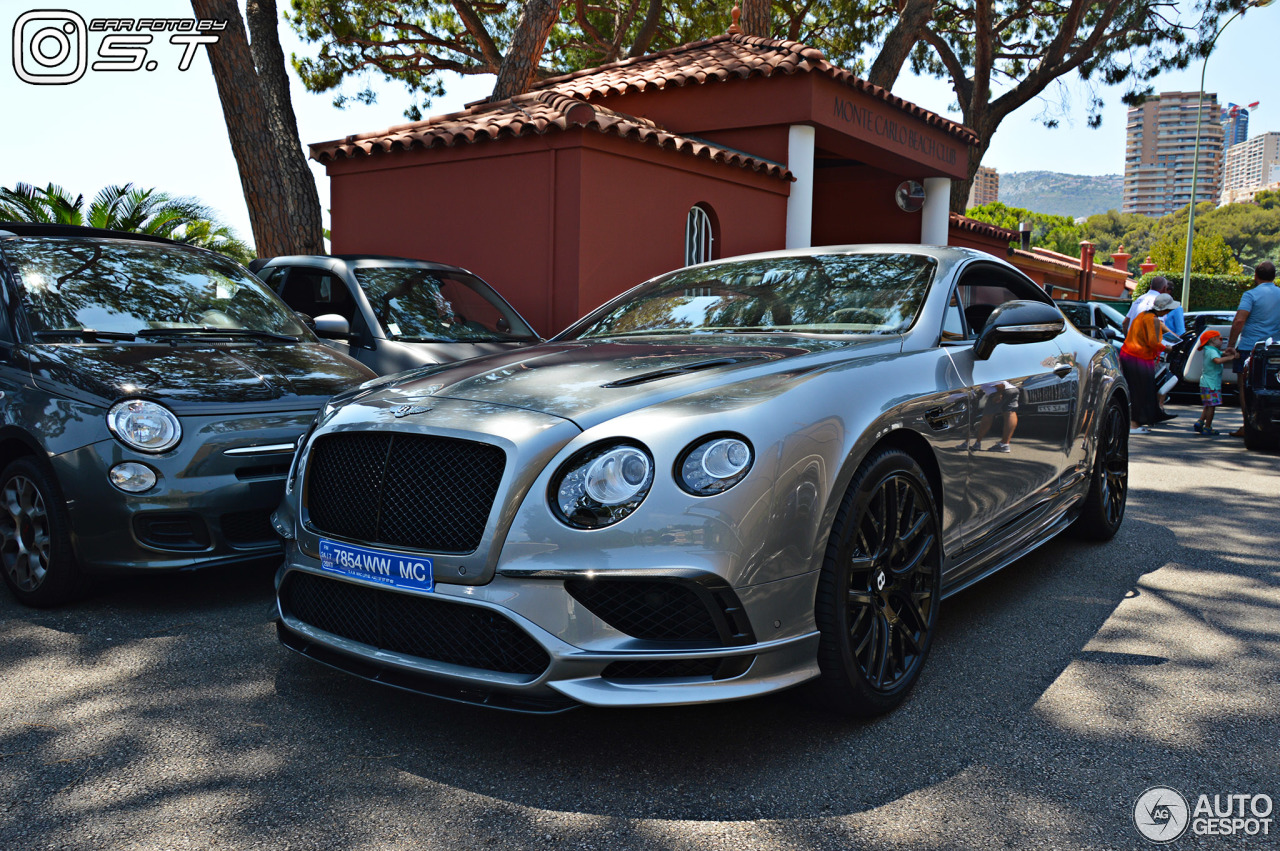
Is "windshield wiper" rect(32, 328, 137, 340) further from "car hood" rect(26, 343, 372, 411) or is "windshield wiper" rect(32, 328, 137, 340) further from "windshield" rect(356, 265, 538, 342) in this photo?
"windshield" rect(356, 265, 538, 342)

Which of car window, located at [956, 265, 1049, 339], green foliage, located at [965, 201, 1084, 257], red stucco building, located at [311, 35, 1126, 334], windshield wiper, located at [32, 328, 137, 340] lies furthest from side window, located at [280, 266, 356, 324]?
green foliage, located at [965, 201, 1084, 257]

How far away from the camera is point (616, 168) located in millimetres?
9820

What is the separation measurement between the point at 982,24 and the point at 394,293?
15.8m

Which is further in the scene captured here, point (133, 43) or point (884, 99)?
point (884, 99)

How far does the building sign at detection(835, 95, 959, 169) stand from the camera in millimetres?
12922

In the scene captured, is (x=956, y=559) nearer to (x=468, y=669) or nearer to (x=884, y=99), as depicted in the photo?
(x=468, y=669)

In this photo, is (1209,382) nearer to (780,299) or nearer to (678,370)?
(780,299)

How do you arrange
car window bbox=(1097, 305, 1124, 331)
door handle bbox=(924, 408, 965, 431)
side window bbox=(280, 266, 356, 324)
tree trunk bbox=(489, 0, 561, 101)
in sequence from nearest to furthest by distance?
door handle bbox=(924, 408, 965, 431) → side window bbox=(280, 266, 356, 324) → tree trunk bbox=(489, 0, 561, 101) → car window bbox=(1097, 305, 1124, 331)

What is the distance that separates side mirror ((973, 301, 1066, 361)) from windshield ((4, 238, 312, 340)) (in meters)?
3.58

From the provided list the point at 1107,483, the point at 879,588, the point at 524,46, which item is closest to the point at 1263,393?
the point at 1107,483

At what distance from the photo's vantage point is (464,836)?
235 cm

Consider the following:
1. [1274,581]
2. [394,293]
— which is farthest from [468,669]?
[394,293]

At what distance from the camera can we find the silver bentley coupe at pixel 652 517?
2.49 metres

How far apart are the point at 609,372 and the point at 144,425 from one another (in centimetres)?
207
